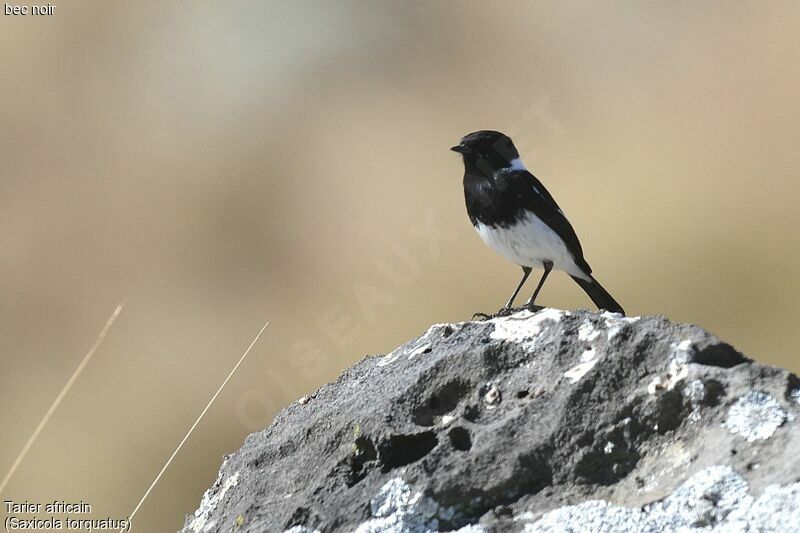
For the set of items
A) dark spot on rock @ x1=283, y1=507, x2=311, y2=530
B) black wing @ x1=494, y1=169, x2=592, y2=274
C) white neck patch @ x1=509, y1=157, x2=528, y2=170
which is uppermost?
white neck patch @ x1=509, y1=157, x2=528, y2=170

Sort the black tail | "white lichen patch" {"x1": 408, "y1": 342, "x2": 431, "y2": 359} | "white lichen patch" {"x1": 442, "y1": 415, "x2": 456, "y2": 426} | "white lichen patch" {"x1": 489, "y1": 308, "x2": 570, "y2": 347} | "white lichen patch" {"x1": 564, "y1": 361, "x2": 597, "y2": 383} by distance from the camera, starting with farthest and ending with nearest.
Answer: the black tail
"white lichen patch" {"x1": 408, "y1": 342, "x2": 431, "y2": 359}
"white lichen patch" {"x1": 489, "y1": 308, "x2": 570, "y2": 347}
"white lichen patch" {"x1": 442, "y1": 415, "x2": 456, "y2": 426}
"white lichen patch" {"x1": 564, "y1": 361, "x2": 597, "y2": 383}

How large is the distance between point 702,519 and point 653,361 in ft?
1.96

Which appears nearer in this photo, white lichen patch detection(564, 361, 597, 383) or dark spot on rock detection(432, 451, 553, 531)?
dark spot on rock detection(432, 451, 553, 531)

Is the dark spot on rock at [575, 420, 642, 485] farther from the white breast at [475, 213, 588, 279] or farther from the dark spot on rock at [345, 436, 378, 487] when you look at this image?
the white breast at [475, 213, 588, 279]

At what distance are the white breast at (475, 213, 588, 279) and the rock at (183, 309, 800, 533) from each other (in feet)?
11.0

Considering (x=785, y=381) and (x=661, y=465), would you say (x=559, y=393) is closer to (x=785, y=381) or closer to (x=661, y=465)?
(x=661, y=465)

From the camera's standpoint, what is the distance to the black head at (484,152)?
7.37 meters

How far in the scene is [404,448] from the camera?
355 cm

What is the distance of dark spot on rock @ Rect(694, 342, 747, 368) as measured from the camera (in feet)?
11.2

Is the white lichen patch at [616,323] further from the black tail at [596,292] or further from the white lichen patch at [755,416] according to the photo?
the black tail at [596,292]

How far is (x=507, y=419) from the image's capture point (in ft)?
11.5

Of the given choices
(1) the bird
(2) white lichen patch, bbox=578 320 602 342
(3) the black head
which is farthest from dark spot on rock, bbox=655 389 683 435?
(3) the black head

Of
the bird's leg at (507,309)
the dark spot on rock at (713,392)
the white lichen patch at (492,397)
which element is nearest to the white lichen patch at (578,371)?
the white lichen patch at (492,397)

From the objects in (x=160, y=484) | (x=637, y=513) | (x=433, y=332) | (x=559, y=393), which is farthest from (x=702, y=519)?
(x=160, y=484)
